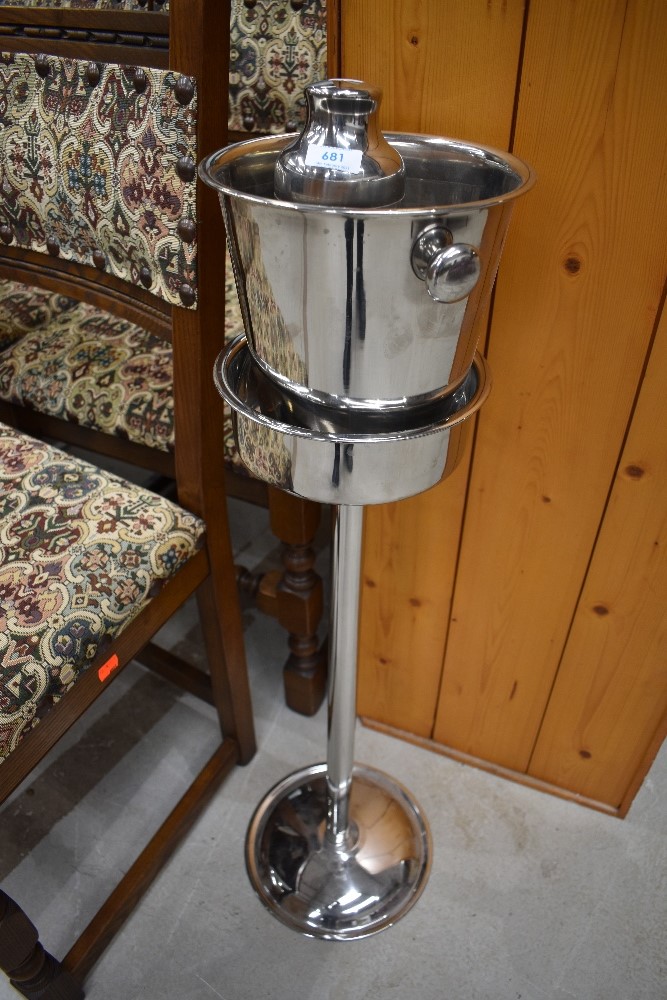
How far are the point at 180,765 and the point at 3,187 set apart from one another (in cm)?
88

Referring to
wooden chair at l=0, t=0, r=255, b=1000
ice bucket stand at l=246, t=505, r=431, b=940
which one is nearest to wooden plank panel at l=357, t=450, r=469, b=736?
ice bucket stand at l=246, t=505, r=431, b=940

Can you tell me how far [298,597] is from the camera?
1117 millimetres

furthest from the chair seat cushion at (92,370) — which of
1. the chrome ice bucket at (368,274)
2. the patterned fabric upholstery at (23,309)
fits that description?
the chrome ice bucket at (368,274)

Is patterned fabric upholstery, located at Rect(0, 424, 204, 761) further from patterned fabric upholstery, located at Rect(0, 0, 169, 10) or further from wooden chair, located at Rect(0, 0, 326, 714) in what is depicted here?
patterned fabric upholstery, located at Rect(0, 0, 169, 10)

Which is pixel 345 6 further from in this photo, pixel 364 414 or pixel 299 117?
pixel 299 117

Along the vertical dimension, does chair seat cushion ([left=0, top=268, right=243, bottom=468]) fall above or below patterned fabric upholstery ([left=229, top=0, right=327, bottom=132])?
below

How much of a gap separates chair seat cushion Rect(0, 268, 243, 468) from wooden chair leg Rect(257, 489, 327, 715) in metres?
0.11

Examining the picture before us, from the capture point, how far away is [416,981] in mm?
968

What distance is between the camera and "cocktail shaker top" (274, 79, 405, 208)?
0.54m

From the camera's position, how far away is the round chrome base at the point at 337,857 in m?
1.03

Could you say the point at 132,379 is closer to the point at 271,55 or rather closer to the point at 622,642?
the point at 271,55

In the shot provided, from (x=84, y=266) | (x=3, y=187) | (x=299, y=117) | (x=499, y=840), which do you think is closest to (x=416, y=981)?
(x=499, y=840)

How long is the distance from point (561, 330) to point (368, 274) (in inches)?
13.0

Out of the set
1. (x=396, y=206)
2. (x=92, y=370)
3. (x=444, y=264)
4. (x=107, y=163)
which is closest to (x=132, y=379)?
(x=92, y=370)
